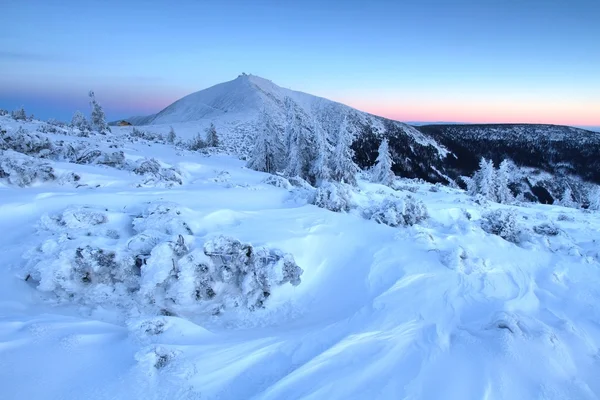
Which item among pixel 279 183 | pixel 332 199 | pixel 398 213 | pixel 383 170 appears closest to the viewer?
pixel 398 213

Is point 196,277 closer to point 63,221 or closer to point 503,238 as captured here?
point 63,221

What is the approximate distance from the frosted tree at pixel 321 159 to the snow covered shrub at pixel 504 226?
12123 mm

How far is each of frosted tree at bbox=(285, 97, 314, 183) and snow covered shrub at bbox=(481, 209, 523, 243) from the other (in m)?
13.7

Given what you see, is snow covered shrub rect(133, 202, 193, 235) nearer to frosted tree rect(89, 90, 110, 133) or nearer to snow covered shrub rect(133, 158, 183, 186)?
snow covered shrub rect(133, 158, 183, 186)

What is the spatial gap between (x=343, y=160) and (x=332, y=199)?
1275cm

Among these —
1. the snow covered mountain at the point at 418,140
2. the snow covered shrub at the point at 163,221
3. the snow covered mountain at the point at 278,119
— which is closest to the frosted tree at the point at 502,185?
the snow covered shrub at the point at 163,221

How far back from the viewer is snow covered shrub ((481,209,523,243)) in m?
8.75

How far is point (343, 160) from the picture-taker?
21.7 m

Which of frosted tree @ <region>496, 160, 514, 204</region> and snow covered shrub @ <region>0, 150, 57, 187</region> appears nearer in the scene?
snow covered shrub @ <region>0, 150, 57, 187</region>

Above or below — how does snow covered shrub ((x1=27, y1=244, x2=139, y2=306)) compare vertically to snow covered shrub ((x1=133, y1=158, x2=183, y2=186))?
below

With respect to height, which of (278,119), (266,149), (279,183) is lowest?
(279,183)

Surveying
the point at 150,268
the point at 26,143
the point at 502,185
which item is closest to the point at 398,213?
the point at 150,268

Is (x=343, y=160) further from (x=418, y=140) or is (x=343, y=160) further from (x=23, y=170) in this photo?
(x=418, y=140)

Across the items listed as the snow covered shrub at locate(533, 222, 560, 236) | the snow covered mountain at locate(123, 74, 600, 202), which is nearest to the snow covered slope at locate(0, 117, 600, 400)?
the snow covered shrub at locate(533, 222, 560, 236)
